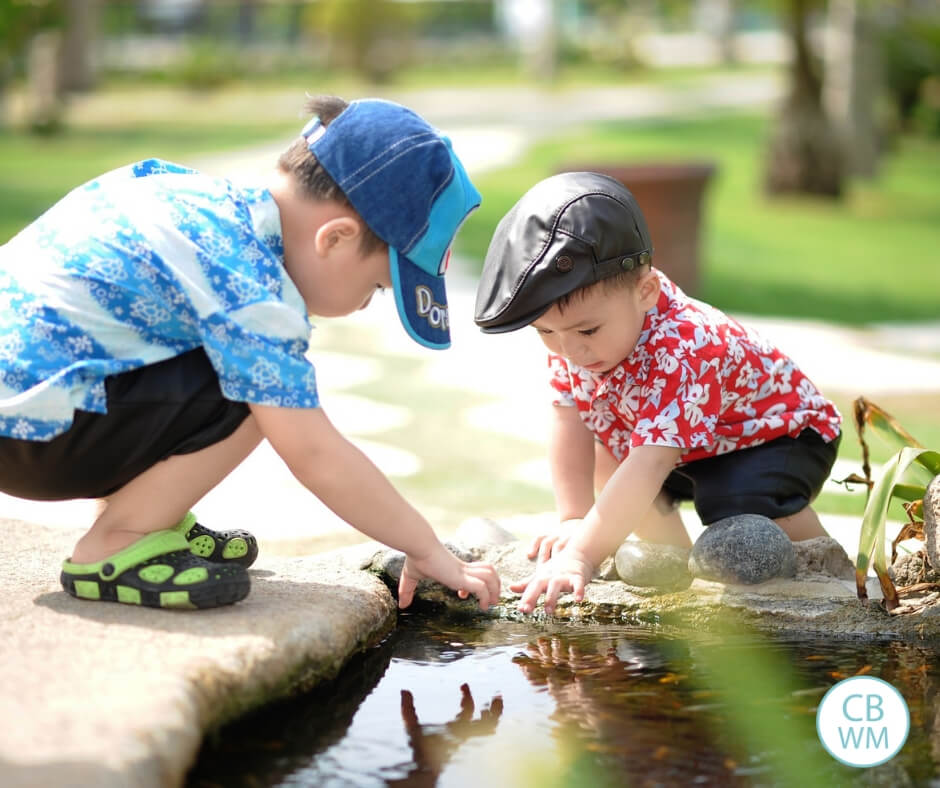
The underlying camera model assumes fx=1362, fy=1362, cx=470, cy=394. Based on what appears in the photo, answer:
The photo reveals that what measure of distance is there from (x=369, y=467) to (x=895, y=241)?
9.79 metres

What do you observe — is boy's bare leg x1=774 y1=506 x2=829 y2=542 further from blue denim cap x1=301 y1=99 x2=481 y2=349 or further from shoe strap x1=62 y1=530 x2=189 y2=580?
shoe strap x1=62 y1=530 x2=189 y2=580

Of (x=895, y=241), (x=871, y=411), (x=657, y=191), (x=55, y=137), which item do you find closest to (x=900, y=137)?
(x=895, y=241)

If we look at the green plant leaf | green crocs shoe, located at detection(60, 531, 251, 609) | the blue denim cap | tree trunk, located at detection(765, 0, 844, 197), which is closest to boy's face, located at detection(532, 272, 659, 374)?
the blue denim cap

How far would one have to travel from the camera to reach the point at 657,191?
7562 millimetres

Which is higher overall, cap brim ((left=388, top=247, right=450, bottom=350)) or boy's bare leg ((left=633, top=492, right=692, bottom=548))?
cap brim ((left=388, top=247, right=450, bottom=350))

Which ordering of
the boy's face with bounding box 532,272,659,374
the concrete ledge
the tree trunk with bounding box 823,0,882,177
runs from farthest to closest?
1. the tree trunk with bounding box 823,0,882,177
2. the boy's face with bounding box 532,272,659,374
3. the concrete ledge

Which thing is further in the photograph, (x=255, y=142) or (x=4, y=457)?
(x=255, y=142)

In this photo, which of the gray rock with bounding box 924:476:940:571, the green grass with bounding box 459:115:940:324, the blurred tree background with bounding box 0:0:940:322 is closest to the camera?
the gray rock with bounding box 924:476:940:571

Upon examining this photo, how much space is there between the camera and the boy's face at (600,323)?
247 cm

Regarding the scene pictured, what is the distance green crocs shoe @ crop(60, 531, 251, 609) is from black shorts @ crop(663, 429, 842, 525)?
1017 millimetres

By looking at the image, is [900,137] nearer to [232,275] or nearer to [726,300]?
[726,300]

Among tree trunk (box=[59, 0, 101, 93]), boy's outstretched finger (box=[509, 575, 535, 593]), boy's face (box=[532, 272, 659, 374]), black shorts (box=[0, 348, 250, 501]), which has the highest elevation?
tree trunk (box=[59, 0, 101, 93])

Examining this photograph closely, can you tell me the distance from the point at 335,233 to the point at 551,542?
2.61 feet

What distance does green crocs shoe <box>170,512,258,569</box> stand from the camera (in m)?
2.47
